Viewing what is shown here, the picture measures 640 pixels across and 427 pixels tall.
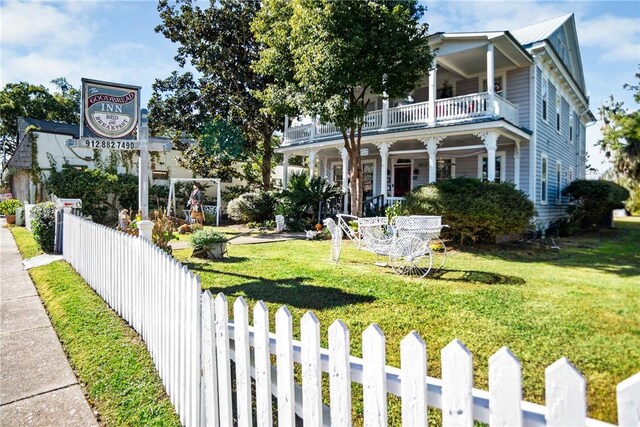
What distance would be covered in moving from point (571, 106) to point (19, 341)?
23133mm

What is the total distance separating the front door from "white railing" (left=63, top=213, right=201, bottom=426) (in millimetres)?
13436

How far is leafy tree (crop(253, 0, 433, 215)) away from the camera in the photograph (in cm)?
999

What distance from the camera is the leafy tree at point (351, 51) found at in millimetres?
9992

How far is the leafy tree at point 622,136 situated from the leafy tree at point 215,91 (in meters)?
24.2

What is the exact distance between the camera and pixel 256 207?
53.3ft

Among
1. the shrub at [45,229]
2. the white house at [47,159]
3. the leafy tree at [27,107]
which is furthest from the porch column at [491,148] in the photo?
the leafy tree at [27,107]

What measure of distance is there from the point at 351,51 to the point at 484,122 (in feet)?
15.3

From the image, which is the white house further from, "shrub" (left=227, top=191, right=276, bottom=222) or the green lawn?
the green lawn

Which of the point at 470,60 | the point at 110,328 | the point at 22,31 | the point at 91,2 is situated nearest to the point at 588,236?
the point at 470,60

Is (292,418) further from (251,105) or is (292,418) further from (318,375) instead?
(251,105)

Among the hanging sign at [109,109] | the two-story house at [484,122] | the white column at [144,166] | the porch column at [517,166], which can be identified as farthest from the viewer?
the porch column at [517,166]

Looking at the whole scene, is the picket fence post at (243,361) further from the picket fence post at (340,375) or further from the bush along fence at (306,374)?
the picket fence post at (340,375)

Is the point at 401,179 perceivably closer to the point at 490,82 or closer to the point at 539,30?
the point at 490,82

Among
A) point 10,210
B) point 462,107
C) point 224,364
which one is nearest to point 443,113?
point 462,107
